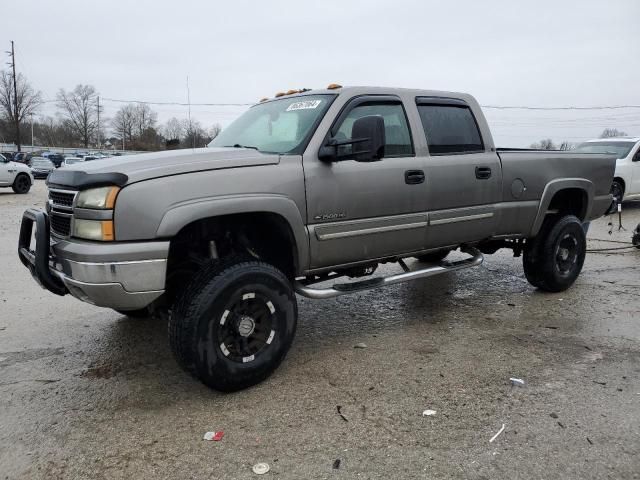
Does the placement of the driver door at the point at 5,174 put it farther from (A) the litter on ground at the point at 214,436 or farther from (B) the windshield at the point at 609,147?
(A) the litter on ground at the point at 214,436

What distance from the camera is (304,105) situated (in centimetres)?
411

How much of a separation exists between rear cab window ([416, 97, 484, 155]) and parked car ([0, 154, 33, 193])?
18.0 m

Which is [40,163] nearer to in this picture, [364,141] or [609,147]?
[609,147]

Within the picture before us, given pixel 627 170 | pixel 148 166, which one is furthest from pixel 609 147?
pixel 148 166

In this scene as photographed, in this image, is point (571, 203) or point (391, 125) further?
point (571, 203)

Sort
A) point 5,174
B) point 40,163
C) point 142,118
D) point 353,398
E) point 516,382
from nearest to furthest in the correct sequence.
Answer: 1. point 353,398
2. point 516,382
3. point 5,174
4. point 40,163
5. point 142,118

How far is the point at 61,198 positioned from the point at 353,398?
2230mm

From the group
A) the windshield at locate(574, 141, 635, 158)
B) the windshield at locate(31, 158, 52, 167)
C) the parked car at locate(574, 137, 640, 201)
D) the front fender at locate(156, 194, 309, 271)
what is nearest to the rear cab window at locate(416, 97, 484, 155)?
the front fender at locate(156, 194, 309, 271)

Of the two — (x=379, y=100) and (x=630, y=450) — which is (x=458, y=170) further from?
(x=630, y=450)

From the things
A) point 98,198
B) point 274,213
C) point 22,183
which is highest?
point 22,183

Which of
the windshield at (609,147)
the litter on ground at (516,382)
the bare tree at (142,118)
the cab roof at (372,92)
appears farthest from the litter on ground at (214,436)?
the bare tree at (142,118)

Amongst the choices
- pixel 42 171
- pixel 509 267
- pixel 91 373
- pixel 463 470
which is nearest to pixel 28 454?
pixel 91 373

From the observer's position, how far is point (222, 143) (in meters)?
4.41

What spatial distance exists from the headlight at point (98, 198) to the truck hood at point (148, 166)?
0.04 metres
